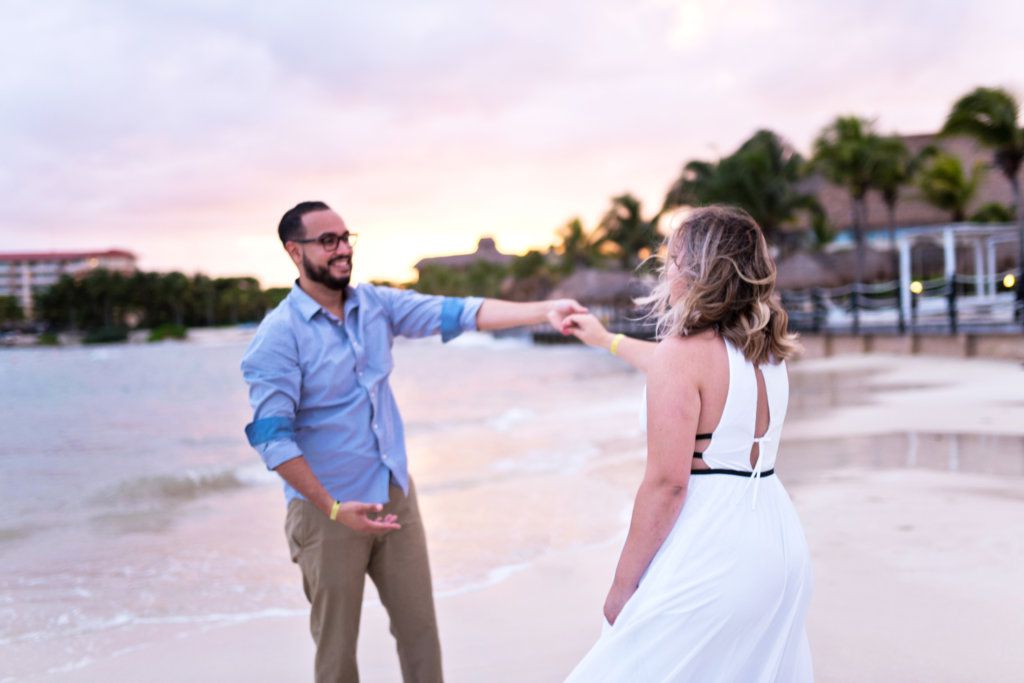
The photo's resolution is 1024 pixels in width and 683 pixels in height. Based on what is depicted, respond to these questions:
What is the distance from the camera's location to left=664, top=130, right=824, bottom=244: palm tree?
41.6 meters

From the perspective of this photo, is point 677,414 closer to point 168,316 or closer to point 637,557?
point 637,557

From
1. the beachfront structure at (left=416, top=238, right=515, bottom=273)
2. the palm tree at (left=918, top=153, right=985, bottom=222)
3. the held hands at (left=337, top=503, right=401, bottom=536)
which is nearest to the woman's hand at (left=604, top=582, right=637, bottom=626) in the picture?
the held hands at (left=337, top=503, right=401, bottom=536)

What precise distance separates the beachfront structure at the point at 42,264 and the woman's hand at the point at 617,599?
173 m

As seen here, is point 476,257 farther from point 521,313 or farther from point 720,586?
point 720,586

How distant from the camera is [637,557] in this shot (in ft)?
6.74

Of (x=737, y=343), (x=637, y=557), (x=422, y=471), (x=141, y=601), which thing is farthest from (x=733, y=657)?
(x=422, y=471)

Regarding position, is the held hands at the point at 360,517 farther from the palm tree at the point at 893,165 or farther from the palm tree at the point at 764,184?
the palm tree at the point at 764,184

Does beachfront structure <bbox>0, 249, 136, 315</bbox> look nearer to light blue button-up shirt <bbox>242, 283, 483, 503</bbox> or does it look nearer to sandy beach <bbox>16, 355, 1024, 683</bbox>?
sandy beach <bbox>16, 355, 1024, 683</bbox>

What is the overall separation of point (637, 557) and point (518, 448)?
10663 millimetres

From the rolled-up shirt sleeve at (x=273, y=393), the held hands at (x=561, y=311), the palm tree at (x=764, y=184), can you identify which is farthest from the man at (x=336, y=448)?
the palm tree at (x=764, y=184)

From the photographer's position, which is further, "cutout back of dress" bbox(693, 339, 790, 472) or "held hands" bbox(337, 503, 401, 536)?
"held hands" bbox(337, 503, 401, 536)

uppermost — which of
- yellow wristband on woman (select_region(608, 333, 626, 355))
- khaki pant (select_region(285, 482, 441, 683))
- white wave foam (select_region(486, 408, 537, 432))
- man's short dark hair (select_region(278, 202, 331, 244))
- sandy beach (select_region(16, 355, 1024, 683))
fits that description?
man's short dark hair (select_region(278, 202, 331, 244))

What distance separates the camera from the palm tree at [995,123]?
22188mm

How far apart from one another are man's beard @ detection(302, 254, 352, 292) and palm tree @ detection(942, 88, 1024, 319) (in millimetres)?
23092
